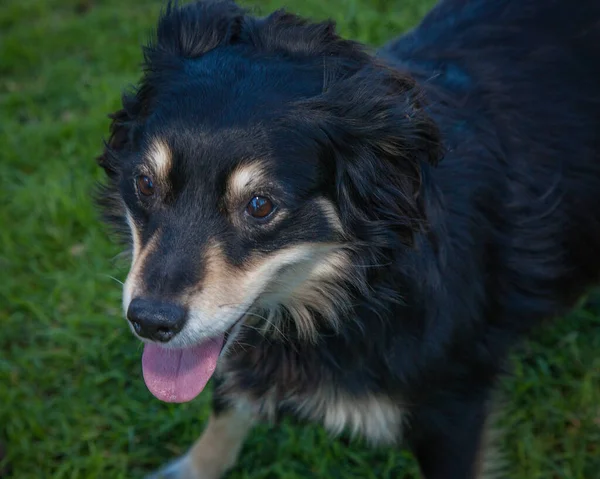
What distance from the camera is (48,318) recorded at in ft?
13.3

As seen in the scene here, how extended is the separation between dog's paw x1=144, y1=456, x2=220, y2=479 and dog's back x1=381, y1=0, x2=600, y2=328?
1346mm

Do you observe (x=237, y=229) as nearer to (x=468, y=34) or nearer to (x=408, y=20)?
(x=468, y=34)

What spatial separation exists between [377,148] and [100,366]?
1.99 metres

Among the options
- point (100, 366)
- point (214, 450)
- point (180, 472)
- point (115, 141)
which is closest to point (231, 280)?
point (115, 141)

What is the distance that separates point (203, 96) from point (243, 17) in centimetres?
35

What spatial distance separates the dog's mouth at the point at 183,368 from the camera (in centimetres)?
247

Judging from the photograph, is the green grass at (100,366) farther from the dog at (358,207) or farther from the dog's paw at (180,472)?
the dog at (358,207)

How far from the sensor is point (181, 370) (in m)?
2.51

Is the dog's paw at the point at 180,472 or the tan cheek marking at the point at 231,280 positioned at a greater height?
the tan cheek marking at the point at 231,280

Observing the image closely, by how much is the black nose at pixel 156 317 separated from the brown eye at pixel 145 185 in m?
0.34

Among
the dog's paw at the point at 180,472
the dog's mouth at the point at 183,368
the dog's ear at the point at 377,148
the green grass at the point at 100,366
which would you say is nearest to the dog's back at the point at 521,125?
the dog's ear at the point at 377,148

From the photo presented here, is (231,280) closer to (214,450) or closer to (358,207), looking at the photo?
(358,207)

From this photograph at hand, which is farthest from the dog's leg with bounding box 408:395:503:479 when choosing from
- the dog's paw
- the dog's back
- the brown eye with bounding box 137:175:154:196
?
the brown eye with bounding box 137:175:154:196

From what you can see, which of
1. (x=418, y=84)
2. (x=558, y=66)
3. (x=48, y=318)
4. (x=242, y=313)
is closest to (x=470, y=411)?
(x=242, y=313)
